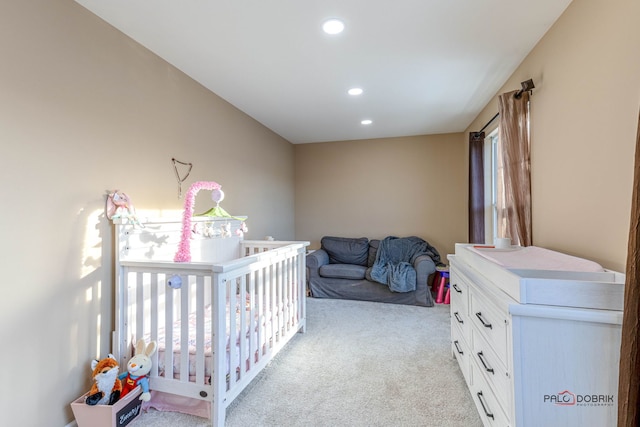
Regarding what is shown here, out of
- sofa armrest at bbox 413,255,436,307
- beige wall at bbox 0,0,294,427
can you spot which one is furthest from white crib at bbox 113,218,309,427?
sofa armrest at bbox 413,255,436,307

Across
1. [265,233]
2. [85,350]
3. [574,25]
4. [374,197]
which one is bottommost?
[85,350]

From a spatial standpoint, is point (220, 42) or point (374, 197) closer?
point (220, 42)

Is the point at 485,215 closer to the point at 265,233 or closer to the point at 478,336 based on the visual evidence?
the point at 478,336

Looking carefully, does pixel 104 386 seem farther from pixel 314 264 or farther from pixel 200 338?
pixel 314 264

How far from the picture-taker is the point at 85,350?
165 cm

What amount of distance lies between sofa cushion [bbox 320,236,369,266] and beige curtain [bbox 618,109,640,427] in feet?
11.3

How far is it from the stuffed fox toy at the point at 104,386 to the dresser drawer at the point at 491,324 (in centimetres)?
191

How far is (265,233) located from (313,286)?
989mm

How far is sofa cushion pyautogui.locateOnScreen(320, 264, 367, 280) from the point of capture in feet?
12.5

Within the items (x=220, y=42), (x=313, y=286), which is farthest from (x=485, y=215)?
(x=220, y=42)

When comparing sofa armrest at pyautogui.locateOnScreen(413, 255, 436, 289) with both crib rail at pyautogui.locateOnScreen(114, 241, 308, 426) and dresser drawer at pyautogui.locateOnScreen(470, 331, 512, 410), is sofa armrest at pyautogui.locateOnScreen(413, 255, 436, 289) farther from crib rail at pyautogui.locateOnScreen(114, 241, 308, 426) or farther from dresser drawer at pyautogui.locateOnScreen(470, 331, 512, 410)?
crib rail at pyautogui.locateOnScreen(114, 241, 308, 426)

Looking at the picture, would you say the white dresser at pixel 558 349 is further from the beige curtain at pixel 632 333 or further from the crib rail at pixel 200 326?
the crib rail at pixel 200 326

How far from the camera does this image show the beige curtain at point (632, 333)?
2.55 feet

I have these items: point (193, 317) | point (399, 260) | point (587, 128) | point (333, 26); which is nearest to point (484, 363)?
point (587, 128)
